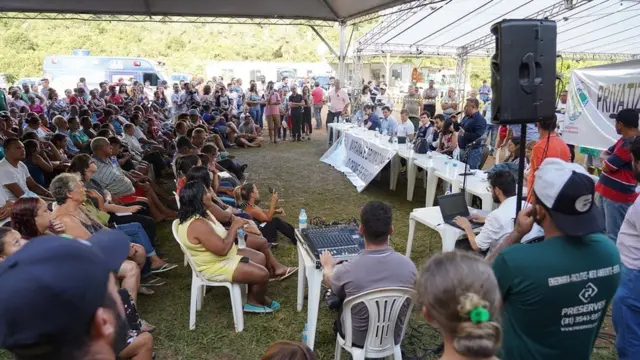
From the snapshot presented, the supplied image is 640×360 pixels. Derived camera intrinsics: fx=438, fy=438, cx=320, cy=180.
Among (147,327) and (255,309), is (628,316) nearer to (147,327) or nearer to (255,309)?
(255,309)

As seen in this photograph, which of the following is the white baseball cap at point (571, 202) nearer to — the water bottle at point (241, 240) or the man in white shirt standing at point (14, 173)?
the water bottle at point (241, 240)

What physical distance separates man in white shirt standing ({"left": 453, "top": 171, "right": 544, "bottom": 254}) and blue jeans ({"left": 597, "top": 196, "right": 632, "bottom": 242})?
0.97m

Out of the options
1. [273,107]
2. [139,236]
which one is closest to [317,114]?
[273,107]

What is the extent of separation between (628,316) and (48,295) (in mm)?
2505

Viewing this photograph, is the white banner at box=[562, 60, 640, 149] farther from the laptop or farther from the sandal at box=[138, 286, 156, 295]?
the sandal at box=[138, 286, 156, 295]

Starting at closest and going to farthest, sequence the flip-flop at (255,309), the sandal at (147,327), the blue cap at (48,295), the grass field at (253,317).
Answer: the blue cap at (48,295), the grass field at (253,317), the sandal at (147,327), the flip-flop at (255,309)

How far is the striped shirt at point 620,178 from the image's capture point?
3387mm

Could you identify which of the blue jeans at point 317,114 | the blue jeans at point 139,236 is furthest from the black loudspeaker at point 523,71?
the blue jeans at point 317,114

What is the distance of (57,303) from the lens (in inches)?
32.0

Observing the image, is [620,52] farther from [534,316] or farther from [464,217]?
[534,316]

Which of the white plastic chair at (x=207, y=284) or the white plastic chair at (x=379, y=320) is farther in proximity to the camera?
the white plastic chair at (x=207, y=284)

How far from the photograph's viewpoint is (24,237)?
8.96ft

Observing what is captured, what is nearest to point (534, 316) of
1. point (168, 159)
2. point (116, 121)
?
point (168, 159)

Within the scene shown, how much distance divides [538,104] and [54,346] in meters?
2.63
